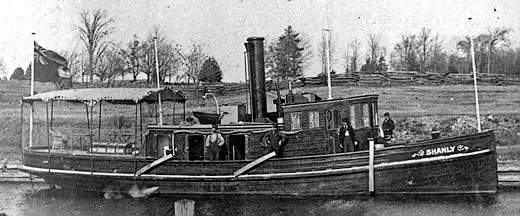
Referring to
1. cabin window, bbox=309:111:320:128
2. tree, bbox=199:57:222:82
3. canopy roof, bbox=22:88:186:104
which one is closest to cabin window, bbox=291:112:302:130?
cabin window, bbox=309:111:320:128

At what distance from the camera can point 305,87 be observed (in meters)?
34.2

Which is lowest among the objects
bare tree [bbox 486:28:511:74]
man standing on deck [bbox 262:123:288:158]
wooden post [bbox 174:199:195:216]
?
wooden post [bbox 174:199:195:216]

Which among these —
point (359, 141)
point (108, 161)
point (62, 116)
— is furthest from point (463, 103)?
point (62, 116)

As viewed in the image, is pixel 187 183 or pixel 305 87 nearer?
pixel 187 183

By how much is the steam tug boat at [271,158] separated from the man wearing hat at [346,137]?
0.19 m

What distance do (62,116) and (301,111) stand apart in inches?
664

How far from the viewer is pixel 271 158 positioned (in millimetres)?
14984

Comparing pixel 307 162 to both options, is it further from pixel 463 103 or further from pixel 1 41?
pixel 463 103

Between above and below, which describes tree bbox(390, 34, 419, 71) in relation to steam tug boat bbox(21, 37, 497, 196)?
above

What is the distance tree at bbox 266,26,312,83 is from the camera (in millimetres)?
35594

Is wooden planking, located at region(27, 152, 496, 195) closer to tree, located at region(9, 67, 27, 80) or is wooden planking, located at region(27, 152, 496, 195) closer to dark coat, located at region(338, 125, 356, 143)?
dark coat, located at region(338, 125, 356, 143)

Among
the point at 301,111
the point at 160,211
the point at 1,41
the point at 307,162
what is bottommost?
the point at 160,211

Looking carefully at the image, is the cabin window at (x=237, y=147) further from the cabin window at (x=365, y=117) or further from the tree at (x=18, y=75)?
the tree at (x=18, y=75)

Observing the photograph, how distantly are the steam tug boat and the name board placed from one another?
27 mm
